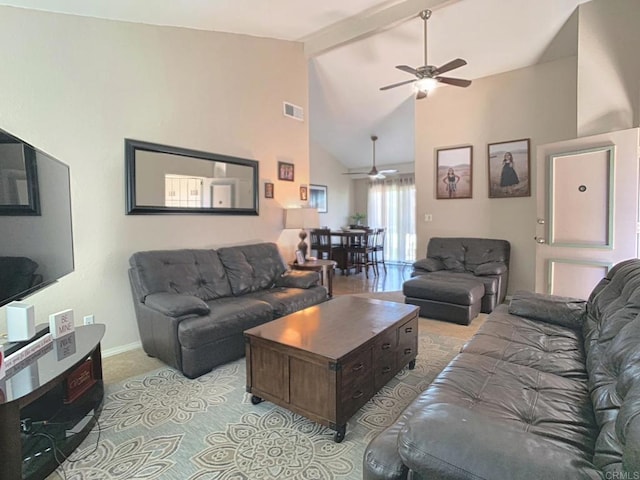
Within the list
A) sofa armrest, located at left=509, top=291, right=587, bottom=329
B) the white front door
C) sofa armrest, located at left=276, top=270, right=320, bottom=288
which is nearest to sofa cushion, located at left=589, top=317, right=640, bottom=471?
sofa armrest, located at left=509, top=291, right=587, bottom=329

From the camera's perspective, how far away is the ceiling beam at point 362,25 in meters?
3.77

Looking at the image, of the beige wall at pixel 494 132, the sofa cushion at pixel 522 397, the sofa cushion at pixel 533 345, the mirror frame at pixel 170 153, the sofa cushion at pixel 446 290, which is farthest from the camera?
the beige wall at pixel 494 132

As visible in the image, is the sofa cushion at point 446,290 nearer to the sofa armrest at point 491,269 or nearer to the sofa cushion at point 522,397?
the sofa armrest at point 491,269

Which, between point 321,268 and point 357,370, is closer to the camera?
point 357,370

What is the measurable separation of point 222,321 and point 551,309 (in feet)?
8.01

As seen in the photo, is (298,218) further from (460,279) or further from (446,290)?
(460,279)

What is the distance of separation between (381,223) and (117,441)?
8.04 m

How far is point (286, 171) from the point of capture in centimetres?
469

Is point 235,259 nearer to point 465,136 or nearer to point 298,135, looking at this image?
point 298,135

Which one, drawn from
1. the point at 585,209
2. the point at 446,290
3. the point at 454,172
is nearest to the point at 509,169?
the point at 454,172

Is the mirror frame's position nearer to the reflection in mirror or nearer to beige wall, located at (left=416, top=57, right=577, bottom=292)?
the reflection in mirror

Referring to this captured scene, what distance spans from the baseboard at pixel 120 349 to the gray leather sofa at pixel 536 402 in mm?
2761

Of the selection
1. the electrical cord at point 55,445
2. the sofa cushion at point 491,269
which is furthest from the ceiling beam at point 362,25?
the electrical cord at point 55,445

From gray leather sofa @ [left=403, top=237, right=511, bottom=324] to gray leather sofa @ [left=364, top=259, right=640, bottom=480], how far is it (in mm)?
1153
